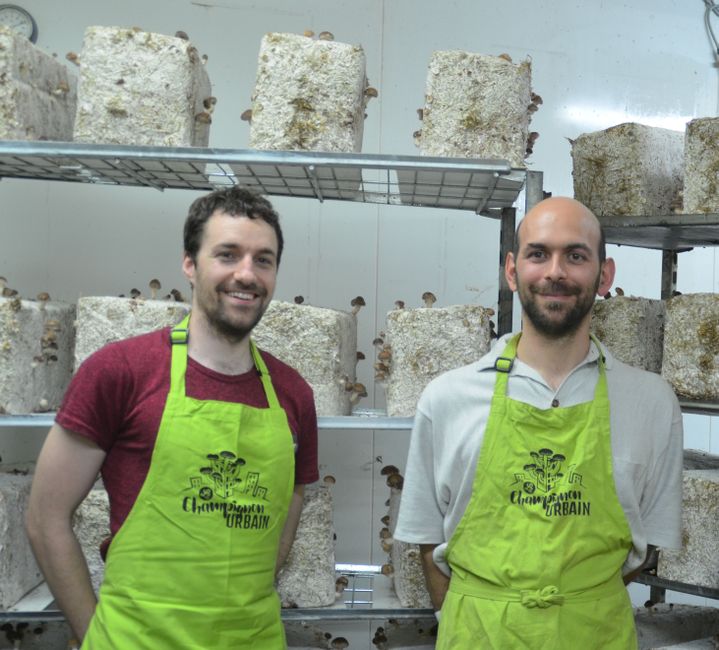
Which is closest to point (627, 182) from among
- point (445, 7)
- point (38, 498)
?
point (445, 7)

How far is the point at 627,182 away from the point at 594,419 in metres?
0.95

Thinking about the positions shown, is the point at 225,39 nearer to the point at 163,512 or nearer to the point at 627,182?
the point at 627,182

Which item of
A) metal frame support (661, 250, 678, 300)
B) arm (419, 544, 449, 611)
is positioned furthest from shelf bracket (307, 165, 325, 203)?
metal frame support (661, 250, 678, 300)

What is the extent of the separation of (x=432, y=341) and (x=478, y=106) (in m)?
0.54

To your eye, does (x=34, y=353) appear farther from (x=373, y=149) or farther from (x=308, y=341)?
(x=373, y=149)

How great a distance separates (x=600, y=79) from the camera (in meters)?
2.73

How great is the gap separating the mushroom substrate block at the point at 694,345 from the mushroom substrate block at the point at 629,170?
264 millimetres

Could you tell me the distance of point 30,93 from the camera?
189 cm

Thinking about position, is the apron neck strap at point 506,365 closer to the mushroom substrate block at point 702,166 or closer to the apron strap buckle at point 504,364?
the apron strap buckle at point 504,364

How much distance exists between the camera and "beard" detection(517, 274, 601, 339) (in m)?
→ 1.33

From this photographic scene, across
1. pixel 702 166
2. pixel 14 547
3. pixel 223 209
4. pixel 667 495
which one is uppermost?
pixel 702 166

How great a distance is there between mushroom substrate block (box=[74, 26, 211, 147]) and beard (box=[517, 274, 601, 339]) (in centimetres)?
95

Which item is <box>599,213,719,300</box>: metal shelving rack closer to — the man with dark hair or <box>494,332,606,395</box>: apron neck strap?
<box>494,332,606,395</box>: apron neck strap

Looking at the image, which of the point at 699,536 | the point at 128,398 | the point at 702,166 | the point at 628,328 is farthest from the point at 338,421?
the point at 702,166
